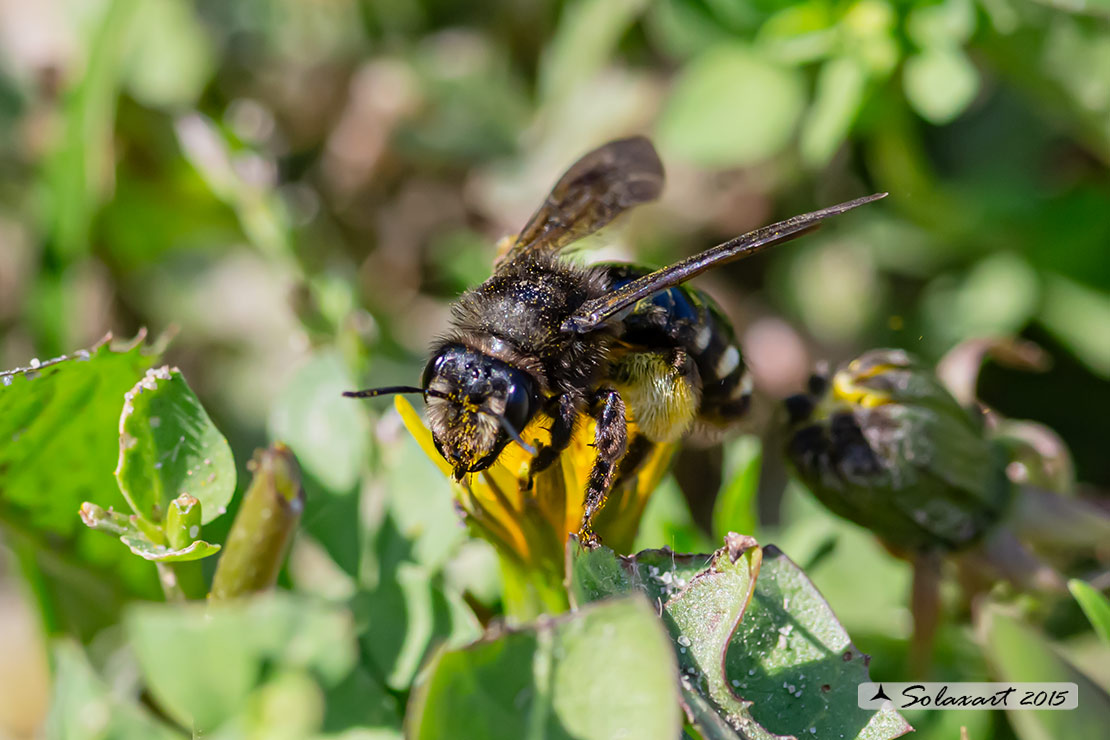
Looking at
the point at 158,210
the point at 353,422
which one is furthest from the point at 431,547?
the point at 158,210

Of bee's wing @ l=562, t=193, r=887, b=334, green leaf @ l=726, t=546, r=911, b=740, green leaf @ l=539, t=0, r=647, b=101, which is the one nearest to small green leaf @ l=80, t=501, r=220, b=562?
bee's wing @ l=562, t=193, r=887, b=334

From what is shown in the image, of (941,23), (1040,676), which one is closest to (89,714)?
(1040,676)

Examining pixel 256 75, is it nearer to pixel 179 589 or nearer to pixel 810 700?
pixel 179 589

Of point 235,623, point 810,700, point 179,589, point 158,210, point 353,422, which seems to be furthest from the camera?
point 158,210

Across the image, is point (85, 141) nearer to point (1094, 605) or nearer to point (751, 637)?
point (751, 637)

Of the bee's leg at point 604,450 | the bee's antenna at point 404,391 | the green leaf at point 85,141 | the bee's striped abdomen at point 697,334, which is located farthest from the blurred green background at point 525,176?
the bee's antenna at point 404,391

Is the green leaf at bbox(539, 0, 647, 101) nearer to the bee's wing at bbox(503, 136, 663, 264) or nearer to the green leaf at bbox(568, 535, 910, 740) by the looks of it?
the bee's wing at bbox(503, 136, 663, 264)
